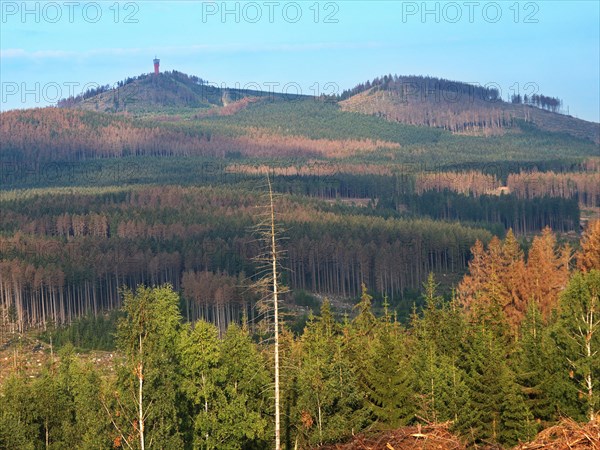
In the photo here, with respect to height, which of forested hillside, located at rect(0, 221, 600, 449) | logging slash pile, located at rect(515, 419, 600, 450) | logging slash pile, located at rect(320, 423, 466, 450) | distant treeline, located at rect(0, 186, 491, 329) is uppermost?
logging slash pile, located at rect(515, 419, 600, 450)

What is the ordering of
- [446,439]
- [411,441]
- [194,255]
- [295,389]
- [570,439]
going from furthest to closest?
[194,255], [295,389], [411,441], [446,439], [570,439]

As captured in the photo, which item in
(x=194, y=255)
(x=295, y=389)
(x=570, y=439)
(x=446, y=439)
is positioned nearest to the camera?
(x=570, y=439)

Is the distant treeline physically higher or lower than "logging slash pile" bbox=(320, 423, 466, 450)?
lower

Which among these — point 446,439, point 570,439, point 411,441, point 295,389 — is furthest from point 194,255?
point 570,439

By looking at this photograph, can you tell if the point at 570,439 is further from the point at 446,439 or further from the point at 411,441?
the point at 411,441

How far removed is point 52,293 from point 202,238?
121ft

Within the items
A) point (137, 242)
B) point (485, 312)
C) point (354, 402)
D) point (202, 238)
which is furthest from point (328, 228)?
point (354, 402)

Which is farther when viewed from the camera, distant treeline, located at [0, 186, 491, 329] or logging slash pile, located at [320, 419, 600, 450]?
distant treeline, located at [0, 186, 491, 329]

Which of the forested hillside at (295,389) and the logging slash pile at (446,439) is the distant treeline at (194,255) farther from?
the logging slash pile at (446,439)

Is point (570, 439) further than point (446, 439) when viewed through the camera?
No

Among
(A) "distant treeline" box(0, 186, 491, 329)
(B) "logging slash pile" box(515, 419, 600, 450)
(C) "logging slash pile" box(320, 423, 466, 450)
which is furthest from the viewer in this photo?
(A) "distant treeline" box(0, 186, 491, 329)

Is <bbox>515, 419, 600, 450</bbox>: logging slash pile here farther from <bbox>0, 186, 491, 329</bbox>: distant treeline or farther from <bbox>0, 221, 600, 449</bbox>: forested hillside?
<bbox>0, 186, 491, 329</bbox>: distant treeline

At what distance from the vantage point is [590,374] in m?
40.9

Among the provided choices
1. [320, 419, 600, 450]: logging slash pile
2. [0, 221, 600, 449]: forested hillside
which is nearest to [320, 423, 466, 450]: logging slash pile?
[320, 419, 600, 450]: logging slash pile
